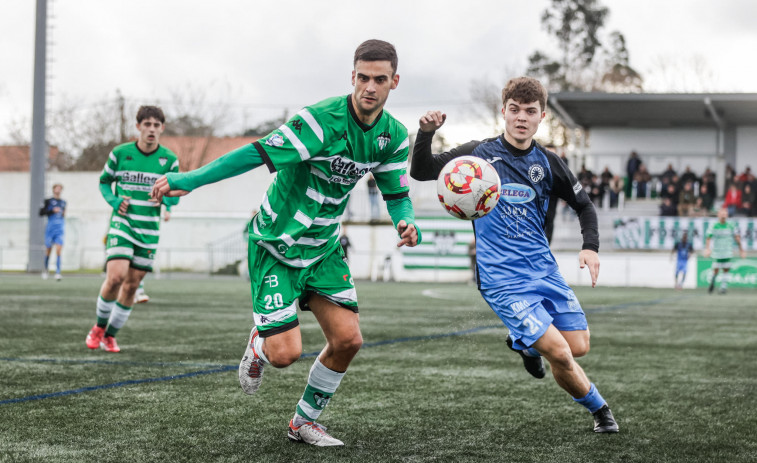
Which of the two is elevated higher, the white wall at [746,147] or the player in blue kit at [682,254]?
the white wall at [746,147]

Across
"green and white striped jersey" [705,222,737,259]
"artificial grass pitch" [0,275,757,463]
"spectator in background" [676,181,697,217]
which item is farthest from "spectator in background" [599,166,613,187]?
"artificial grass pitch" [0,275,757,463]

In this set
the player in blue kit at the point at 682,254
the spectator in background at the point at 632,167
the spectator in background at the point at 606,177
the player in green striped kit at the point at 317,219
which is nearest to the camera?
the player in green striped kit at the point at 317,219

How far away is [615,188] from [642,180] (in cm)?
165

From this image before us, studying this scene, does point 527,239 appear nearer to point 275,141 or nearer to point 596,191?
point 275,141

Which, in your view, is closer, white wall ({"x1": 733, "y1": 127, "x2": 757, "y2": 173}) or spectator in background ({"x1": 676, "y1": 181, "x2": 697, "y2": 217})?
spectator in background ({"x1": 676, "y1": 181, "x2": 697, "y2": 217})

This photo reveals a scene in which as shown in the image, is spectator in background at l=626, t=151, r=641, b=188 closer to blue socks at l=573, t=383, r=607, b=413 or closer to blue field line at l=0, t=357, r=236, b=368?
blue field line at l=0, t=357, r=236, b=368

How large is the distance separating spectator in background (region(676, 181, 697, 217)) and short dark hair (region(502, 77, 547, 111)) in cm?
2498

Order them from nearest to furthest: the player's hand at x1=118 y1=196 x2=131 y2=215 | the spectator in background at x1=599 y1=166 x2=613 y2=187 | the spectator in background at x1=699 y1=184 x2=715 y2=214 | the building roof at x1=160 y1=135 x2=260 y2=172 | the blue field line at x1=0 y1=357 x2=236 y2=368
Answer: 1. the blue field line at x1=0 y1=357 x2=236 y2=368
2. the player's hand at x1=118 y1=196 x2=131 y2=215
3. the spectator in background at x1=699 y1=184 x2=715 y2=214
4. the spectator in background at x1=599 y1=166 x2=613 y2=187
5. the building roof at x1=160 y1=135 x2=260 y2=172

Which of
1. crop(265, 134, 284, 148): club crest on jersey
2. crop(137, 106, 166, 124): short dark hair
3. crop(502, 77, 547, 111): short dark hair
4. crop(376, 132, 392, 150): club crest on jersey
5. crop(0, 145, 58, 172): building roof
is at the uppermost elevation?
crop(0, 145, 58, 172): building roof

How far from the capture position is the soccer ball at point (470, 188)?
461 cm

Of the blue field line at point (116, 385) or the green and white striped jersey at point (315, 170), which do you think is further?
the blue field line at point (116, 385)

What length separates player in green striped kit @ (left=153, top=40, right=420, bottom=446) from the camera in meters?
4.16

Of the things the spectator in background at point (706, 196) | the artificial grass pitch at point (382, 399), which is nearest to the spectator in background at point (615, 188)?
the spectator in background at point (706, 196)

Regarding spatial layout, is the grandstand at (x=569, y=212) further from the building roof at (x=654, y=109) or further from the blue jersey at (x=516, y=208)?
the blue jersey at (x=516, y=208)
